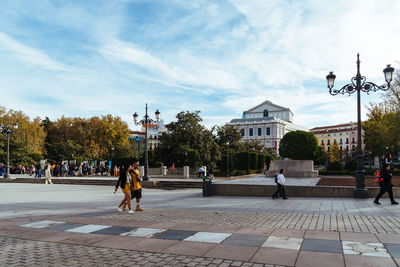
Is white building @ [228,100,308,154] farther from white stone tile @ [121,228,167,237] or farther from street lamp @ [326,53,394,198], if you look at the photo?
white stone tile @ [121,228,167,237]

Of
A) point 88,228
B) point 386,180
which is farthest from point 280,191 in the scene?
point 88,228

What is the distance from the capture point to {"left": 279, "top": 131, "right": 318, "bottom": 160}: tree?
6675 cm

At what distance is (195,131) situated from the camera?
43594mm

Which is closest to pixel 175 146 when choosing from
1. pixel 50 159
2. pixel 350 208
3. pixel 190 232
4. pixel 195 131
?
pixel 195 131

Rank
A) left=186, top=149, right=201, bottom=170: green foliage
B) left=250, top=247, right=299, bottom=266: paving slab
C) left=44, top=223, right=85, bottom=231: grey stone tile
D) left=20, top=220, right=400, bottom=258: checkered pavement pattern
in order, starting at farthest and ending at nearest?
1. left=186, top=149, right=201, bottom=170: green foliage
2. left=44, top=223, right=85, bottom=231: grey stone tile
3. left=20, top=220, right=400, bottom=258: checkered pavement pattern
4. left=250, top=247, right=299, bottom=266: paving slab

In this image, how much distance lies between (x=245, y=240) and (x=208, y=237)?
0.81 m

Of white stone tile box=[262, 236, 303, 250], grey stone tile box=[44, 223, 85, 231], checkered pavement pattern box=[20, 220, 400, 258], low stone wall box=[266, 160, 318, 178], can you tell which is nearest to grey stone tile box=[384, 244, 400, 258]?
checkered pavement pattern box=[20, 220, 400, 258]

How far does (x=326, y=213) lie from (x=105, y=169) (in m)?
40.6

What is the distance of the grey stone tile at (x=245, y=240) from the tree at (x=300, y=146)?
63005 mm

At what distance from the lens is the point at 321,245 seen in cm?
607

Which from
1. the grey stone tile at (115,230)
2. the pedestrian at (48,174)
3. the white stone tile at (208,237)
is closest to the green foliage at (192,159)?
the pedestrian at (48,174)

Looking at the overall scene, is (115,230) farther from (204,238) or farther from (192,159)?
(192,159)

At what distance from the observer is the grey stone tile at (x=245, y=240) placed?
6.27m

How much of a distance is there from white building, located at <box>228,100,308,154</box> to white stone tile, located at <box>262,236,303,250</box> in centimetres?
9054
